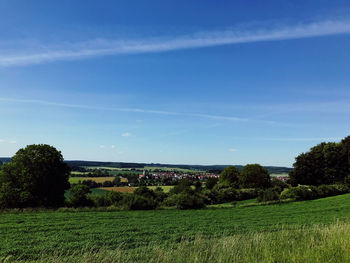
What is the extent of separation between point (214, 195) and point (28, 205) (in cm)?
3653

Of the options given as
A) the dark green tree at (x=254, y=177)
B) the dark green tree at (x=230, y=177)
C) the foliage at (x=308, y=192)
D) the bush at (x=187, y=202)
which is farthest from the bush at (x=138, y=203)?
the dark green tree at (x=230, y=177)

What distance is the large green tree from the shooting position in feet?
111

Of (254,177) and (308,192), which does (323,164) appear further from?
(308,192)

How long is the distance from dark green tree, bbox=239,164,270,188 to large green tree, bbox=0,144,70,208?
49.0 metres

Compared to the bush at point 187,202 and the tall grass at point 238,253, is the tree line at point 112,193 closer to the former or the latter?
the bush at point 187,202

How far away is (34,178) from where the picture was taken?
35.0m

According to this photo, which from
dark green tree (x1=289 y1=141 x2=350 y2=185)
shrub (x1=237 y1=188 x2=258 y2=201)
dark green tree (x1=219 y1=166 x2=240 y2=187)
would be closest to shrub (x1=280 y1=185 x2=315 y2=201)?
shrub (x1=237 y1=188 x2=258 y2=201)

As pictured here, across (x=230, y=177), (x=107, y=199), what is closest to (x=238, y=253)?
(x=107, y=199)

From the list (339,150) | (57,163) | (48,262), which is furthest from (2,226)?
(339,150)

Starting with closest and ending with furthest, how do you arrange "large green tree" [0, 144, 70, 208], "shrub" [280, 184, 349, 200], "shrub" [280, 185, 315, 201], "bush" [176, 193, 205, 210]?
"large green tree" [0, 144, 70, 208] < "bush" [176, 193, 205, 210] < "shrub" [280, 185, 315, 201] < "shrub" [280, 184, 349, 200]

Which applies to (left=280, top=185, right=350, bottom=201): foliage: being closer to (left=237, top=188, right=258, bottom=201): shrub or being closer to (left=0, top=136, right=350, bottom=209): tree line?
(left=0, top=136, right=350, bottom=209): tree line

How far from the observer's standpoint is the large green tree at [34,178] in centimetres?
3381

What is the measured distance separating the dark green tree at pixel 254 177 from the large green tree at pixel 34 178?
4897 centimetres

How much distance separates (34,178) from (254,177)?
55120mm
